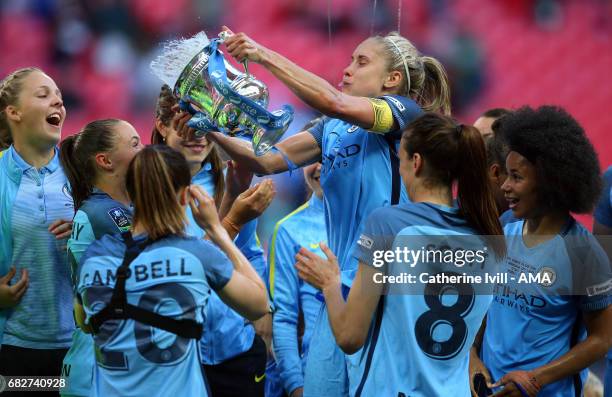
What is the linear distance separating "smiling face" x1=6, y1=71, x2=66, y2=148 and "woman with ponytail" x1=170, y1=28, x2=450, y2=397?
78cm

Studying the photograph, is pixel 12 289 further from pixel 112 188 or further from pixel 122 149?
pixel 122 149

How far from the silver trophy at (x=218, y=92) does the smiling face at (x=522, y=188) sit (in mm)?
960

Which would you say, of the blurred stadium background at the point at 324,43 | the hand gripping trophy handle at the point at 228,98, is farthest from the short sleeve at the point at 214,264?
the blurred stadium background at the point at 324,43

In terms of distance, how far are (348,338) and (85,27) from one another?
173 inches

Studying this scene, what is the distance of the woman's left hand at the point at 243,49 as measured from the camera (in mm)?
2924

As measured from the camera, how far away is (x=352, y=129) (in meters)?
3.27

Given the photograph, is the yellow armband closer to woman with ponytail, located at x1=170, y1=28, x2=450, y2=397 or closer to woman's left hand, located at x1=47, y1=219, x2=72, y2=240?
woman with ponytail, located at x1=170, y1=28, x2=450, y2=397

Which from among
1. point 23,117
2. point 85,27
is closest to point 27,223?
point 23,117

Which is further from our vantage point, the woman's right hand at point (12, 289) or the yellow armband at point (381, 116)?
the woman's right hand at point (12, 289)

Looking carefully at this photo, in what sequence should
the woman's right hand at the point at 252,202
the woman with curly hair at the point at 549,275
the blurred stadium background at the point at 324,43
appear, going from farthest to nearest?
the blurred stadium background at the point at 324,43
the woman with curly hair at the point at 549,275
the woman's right hand at the point at 252,202

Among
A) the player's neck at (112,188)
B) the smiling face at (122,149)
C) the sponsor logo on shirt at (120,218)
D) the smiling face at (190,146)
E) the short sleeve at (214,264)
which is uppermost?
the smiling face at (190,146)

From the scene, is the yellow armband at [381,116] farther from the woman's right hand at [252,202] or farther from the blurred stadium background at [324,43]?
the blurred stadium background at [324,43]

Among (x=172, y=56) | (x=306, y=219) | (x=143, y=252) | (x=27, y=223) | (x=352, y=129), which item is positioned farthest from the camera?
(x=306, y=219)

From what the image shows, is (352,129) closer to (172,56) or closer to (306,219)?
(172,56)
